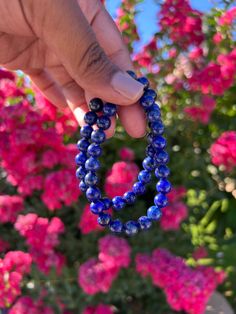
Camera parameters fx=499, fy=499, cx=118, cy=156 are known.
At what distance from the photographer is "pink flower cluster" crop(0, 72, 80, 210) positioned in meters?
1.80

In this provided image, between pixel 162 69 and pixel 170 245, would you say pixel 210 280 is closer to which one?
pixel 170 245

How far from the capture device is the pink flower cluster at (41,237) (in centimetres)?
182

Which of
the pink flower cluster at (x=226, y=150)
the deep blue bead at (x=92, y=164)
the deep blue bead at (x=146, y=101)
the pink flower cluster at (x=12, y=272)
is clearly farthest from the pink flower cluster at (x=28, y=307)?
the deep blue bead at (x=146, y=101)

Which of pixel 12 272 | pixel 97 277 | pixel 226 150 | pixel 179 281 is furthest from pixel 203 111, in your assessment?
pixel 12 272

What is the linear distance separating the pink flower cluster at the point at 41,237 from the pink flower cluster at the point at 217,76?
91 centimetres

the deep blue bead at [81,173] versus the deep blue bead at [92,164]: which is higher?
the deep blue bead at [92,164]

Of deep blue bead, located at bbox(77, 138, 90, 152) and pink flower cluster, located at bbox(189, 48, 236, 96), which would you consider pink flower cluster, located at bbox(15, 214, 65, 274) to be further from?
pink flower cluster, located at bbox(189, 48, 236, 96)

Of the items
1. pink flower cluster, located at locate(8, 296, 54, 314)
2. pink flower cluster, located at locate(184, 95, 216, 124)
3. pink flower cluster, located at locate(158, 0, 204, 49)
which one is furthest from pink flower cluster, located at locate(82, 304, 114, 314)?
pink flower cluster, located at locate(158, 0, 204, 49)

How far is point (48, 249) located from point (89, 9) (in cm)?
89

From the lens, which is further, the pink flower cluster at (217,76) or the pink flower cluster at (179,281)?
the pink flower cluster at (217,76)

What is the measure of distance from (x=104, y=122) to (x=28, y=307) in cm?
107

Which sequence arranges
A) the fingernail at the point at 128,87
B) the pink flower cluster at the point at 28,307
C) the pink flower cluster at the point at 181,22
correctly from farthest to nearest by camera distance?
the pink flower cluster at the point at 181,22 → the pink flower cluster at the point at 28,307 → the fingernail at the point at 128,87

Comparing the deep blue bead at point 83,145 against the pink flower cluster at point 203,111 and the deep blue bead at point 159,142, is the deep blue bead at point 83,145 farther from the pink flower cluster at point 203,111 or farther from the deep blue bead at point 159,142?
the pink flower cluster at point 203,111

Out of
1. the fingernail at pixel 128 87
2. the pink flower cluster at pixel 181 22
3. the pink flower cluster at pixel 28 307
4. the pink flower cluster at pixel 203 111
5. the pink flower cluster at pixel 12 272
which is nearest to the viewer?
the fingernail at pixel 128 87
